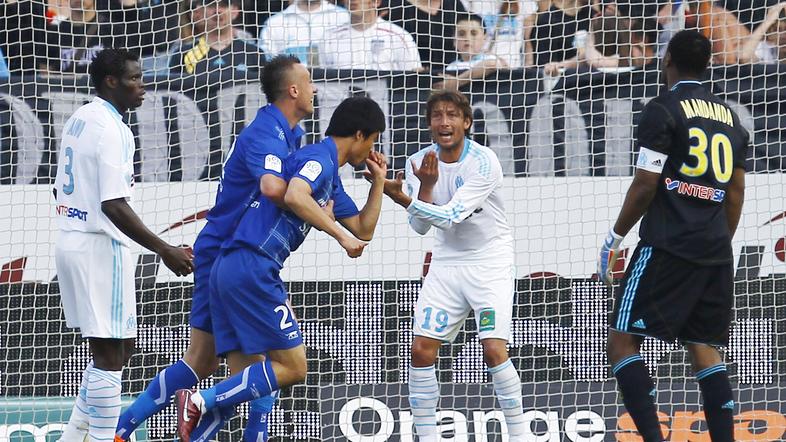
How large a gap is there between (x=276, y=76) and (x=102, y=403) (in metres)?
1.88

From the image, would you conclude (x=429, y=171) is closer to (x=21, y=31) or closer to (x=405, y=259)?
(x=405, y=259)

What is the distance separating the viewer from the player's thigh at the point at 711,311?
586cm

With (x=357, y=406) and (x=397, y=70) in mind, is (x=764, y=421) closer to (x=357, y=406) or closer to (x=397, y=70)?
(x=357, y=406)

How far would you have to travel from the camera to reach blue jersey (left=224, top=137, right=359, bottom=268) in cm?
573

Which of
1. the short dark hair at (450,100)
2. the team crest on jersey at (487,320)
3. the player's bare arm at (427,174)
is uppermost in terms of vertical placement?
the short dark hair at (450,100)

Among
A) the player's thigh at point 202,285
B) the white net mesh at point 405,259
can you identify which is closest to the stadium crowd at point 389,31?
the white net mesh at point 405,259

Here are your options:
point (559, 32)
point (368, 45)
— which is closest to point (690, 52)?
point (559, 32)

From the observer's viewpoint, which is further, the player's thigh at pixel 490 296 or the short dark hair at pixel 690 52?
the player's thigh at pixel 490 296

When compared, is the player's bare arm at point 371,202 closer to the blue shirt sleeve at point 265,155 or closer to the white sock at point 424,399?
the blue shirt sleeve at point 265,155

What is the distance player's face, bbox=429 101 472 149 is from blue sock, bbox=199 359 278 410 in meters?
1.76

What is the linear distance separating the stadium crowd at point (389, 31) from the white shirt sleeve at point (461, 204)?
1.69 m

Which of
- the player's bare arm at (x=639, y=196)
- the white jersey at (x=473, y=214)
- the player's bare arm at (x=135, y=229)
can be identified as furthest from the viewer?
the white jersey at (x=473, y=214)

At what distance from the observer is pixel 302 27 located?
8.53 m

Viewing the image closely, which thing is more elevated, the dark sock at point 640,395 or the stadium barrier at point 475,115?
the stadium barrier at point 475,115
